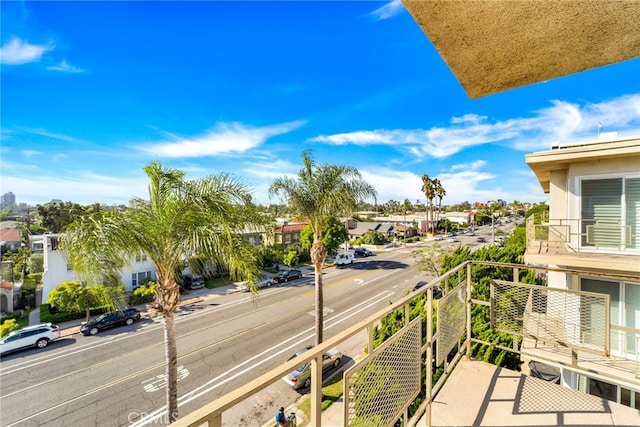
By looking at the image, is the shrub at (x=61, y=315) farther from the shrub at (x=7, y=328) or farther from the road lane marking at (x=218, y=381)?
the road lane marking at (x=218, y=381)

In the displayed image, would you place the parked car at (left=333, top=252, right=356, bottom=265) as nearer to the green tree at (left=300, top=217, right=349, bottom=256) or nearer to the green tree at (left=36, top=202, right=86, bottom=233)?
the green tree at (left=300, top=217, right=349, bottom=256)

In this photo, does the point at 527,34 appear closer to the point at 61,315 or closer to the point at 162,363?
the point at 162,363

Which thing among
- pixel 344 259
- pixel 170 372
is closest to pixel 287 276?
pixel 344 259

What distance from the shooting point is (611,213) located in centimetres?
642

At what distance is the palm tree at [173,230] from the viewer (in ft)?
20.4

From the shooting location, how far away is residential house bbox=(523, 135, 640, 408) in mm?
5957

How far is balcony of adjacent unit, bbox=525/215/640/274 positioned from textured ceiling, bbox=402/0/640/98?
6.43 m

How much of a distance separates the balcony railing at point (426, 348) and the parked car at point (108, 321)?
16927 millimetres

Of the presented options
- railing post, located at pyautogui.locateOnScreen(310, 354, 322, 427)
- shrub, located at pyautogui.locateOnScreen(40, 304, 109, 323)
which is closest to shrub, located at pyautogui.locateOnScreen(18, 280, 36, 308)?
shrub, located at pyautogui.locateOnScreen(40, 304, 109, 323)

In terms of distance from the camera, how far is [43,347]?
14008 millimetres

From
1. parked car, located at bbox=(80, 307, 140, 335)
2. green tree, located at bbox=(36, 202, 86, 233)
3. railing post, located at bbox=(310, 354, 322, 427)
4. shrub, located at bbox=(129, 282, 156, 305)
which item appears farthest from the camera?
green tree, located at bbox=(36, 202, 86, 233)

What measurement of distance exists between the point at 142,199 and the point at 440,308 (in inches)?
294

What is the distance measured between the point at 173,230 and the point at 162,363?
842 cm

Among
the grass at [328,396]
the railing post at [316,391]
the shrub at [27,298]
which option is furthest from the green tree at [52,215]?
the railing post at [316,391]
